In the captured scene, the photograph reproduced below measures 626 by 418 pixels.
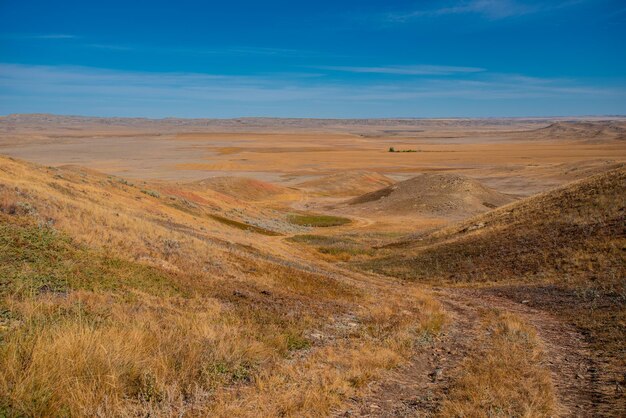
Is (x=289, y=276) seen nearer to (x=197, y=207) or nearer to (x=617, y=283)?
(x=617, y=283)

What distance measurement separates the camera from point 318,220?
206 ft

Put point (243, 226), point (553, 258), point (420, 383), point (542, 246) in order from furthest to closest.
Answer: point (243, 226)
point (542, 246)
point (553, 258)
point (420, 383)

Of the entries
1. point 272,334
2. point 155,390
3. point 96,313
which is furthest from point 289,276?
point 155,390

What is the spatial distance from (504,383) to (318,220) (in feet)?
178

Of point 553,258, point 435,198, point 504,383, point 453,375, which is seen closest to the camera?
point 504,383

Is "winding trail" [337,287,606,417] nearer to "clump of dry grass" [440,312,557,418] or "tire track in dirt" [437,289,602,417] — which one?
"tire track in dirt" [437,289,602,417]

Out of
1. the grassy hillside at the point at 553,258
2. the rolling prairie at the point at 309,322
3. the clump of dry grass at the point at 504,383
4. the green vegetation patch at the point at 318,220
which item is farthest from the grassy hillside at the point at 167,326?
the green vegetation patch at the point at 318,220

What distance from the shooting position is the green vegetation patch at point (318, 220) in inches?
2373

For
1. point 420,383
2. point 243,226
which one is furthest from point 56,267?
point 243,226

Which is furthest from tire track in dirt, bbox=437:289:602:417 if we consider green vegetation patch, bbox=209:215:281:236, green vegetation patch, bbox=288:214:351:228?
green vegetation patch, bbox=288:214:351:228

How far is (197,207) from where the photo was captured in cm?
5150

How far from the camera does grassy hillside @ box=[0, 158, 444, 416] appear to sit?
6.05 m

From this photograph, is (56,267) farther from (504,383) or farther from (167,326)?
(504,383)

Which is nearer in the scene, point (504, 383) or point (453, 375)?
point (504, 383)
